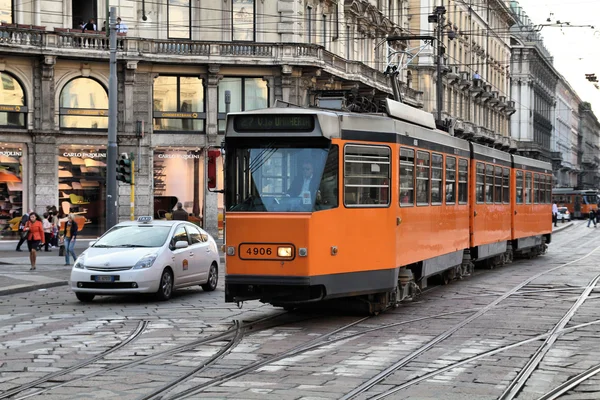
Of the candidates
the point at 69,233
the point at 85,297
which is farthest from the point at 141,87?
the point at 85,297

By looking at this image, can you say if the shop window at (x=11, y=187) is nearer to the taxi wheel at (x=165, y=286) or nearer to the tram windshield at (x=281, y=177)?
the taxi wheel at (x=165, y=286)

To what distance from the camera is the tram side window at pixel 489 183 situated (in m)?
22.2

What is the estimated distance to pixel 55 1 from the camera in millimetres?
35688

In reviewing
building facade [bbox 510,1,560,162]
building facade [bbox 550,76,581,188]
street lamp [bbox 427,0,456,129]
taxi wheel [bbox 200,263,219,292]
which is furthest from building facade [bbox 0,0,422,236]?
building facade [bbox 550,76,581,188]

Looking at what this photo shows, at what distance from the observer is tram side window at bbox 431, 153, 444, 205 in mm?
16641

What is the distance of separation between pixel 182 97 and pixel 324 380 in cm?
3008

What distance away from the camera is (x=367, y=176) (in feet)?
45.2

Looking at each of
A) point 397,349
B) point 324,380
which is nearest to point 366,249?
→ point 397,349

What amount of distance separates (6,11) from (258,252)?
25.2m

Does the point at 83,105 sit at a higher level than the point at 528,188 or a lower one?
higher

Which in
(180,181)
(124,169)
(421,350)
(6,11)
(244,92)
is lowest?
(421,350)

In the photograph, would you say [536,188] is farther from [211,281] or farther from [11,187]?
[11,187]

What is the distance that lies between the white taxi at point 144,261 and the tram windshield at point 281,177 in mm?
3920

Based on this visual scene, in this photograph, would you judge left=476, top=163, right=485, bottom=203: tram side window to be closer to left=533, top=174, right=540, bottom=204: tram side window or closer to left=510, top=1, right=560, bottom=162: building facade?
left=533, top=174, right=540, bottom=204: tram side window
